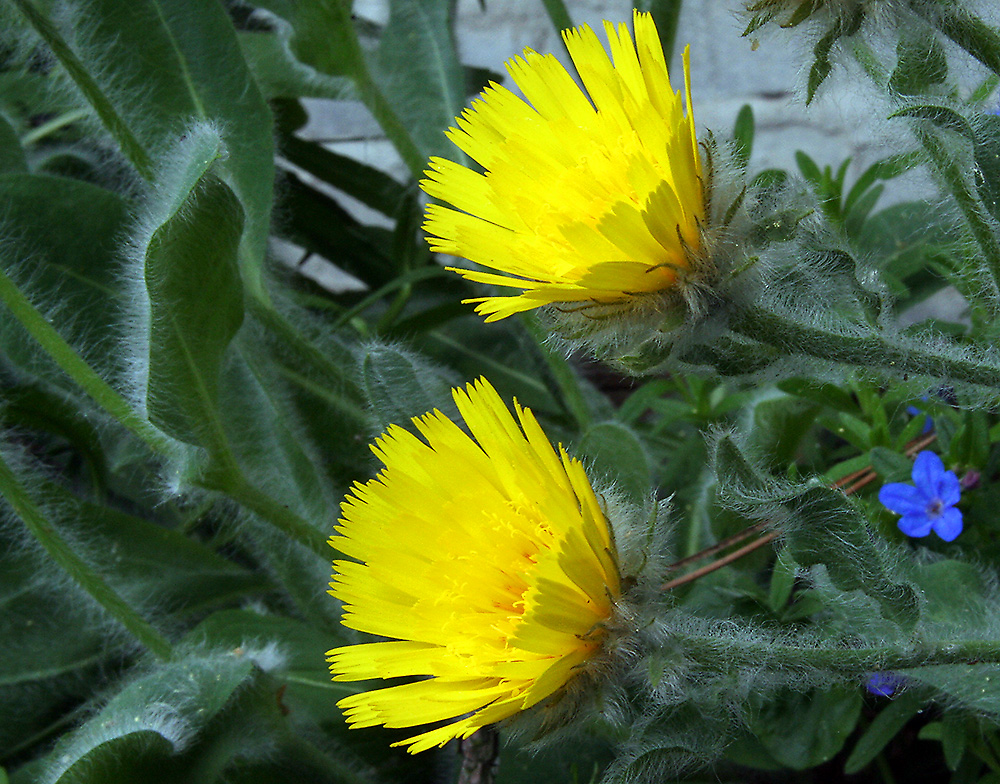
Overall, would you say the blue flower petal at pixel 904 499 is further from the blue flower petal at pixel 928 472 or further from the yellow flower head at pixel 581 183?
the yellow flower head at pixel 581 183

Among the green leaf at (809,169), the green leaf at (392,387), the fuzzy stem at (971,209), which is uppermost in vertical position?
the green leaf at (809,169)

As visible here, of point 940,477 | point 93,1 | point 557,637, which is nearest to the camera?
point 557,637

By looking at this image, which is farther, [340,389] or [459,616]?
[340,389]

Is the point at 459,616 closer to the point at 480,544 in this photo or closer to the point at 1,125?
→ the point at 480,544

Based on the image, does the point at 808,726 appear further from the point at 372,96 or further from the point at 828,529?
the point at 372,96

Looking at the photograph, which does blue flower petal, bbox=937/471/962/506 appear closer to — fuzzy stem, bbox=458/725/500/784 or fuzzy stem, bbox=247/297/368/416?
fuzzy stem, bbox=458/725/500/784

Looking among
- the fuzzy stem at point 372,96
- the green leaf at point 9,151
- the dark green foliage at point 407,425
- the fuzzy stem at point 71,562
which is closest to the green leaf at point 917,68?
the dark green foliage at point 407,425

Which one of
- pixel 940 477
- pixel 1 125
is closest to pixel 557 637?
pixel 940 477
